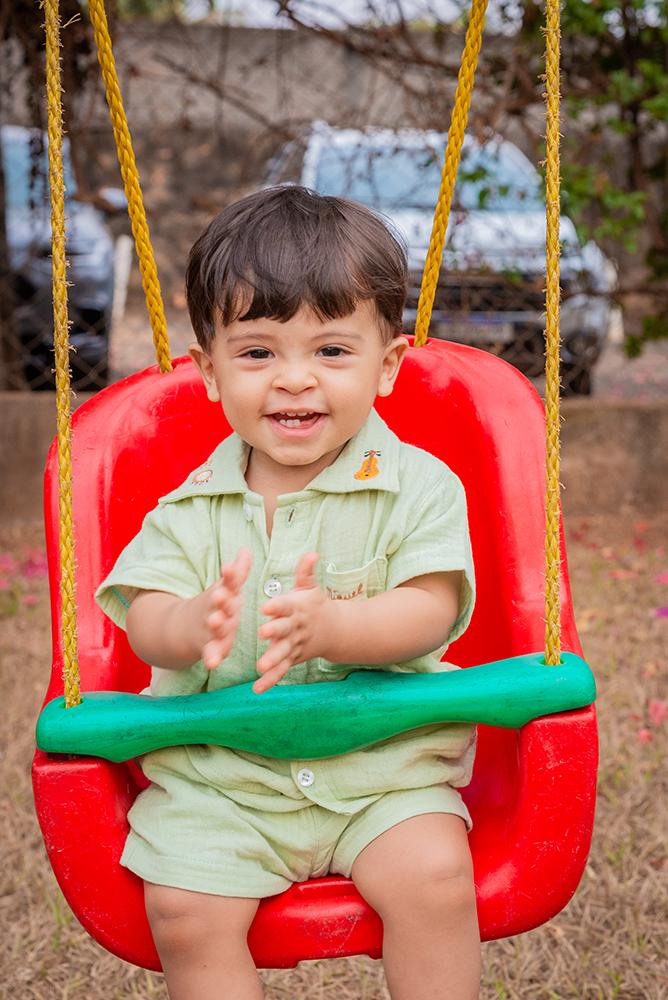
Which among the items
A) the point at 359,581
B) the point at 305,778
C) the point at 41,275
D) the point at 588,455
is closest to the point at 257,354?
the point at 359,581

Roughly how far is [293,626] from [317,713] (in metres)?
0.21

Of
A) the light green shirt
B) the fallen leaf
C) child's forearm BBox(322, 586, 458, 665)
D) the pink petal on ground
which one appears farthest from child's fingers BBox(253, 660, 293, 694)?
the fallen leaf

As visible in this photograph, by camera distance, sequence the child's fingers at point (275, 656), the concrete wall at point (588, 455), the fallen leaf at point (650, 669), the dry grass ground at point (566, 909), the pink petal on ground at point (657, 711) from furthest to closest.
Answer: the concrete wall at point (588, 455) < the fallen leaf at point (650, 669) < the pink petal on ground at point (657, 711) < the dry grass ground at point (566, 909) < the child's fingers at point (275, 656)

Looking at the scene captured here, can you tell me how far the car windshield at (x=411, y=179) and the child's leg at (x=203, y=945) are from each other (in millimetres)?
3501

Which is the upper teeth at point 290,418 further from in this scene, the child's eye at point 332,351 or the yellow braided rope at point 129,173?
the yellow braided rope at point 129,173

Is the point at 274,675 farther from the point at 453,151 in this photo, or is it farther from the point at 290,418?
the point at 453,151

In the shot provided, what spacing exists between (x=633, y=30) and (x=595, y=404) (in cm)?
149

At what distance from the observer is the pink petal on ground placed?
9.95 ft

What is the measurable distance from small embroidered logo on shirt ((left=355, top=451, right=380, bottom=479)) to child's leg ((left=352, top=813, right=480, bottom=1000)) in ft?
1.57

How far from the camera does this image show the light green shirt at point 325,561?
5.13ft

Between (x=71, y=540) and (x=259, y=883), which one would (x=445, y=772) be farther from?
A: (x=71, y=540)

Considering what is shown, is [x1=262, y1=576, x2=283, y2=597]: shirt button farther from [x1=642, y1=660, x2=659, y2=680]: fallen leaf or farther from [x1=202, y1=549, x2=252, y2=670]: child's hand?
[x1=642, y1=660, x2=659, y2=680]: fallen leaf

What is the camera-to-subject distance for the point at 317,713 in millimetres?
1479

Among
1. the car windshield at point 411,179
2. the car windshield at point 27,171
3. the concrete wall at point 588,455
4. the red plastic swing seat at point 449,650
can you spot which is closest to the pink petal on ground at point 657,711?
the red plastic swing seat at point 449,650
